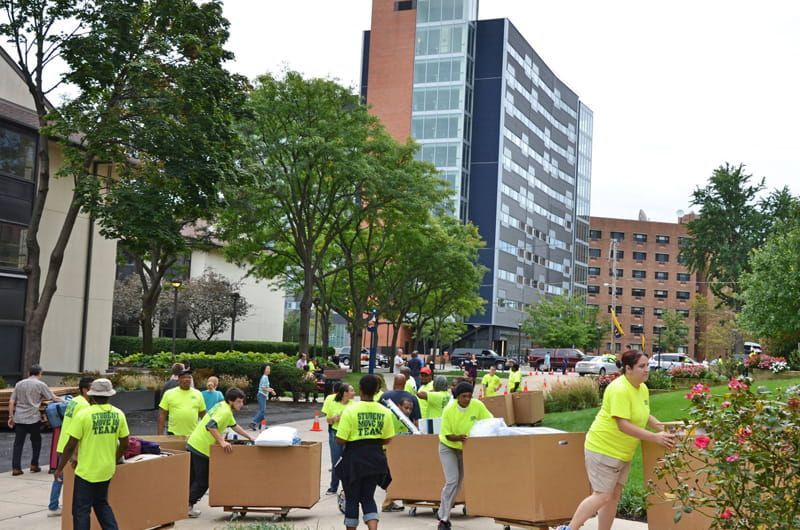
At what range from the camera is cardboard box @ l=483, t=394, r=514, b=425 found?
21.7m

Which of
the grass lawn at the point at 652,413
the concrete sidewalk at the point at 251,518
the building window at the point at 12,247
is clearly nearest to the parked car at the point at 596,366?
the grass lawn at the point at 652,413

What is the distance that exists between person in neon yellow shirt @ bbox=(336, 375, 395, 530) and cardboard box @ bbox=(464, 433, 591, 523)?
3.89 ft

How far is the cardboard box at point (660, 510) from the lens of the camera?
8.15 metres

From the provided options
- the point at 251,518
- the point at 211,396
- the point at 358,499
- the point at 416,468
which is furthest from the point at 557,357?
the point at 358,499

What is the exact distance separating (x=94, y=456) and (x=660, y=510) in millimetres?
5263

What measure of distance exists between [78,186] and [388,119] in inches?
2828

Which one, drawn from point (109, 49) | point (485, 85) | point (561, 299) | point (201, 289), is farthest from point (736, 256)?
point (109, 49)

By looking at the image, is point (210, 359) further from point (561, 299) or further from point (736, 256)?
point (561, 299)

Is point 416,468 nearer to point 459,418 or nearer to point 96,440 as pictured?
point 459,418

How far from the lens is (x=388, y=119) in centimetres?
9312

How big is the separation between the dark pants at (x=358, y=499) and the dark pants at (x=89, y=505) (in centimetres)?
211

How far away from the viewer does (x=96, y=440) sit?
804 cm

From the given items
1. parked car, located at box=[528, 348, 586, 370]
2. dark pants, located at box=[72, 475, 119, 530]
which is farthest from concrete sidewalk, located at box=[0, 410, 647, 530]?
parked car, located at box=[528, 348, 586, 370]

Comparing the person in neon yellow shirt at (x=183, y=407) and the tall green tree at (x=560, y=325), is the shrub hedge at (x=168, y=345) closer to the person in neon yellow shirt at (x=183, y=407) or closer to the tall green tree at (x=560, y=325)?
the tall green tree at (x=560, y=325)
